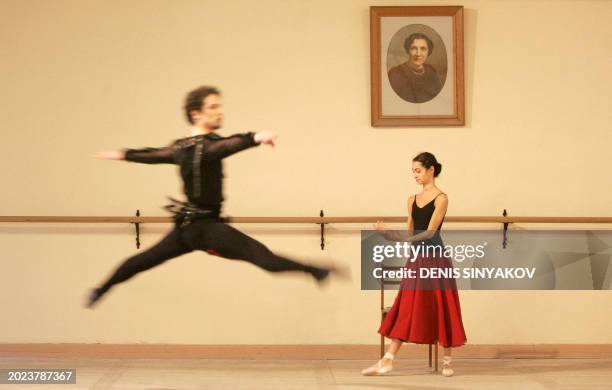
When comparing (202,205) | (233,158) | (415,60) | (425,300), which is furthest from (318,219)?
(202,205)

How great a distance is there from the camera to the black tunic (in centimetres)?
315

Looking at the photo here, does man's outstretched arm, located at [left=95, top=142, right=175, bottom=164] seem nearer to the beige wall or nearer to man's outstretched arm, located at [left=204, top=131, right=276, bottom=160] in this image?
man's outstretched arm, located at [left=204, top=131, right=276, bottom=160]

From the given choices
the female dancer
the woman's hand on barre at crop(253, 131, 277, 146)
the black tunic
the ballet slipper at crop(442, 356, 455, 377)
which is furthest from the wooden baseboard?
the woman's hand on barre at crop(253, 131, 277, 146)

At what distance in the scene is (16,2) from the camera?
243 inches

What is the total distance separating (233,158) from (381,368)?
5.90ft

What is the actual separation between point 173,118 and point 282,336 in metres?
1.69

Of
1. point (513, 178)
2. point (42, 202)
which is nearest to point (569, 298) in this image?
point (513, 178)

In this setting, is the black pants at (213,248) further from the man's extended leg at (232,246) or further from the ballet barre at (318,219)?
Answer: the ballet barre at (318,219)

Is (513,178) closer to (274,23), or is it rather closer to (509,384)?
(509,384)

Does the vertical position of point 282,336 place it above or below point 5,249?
below

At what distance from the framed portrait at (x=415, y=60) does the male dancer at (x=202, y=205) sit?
2.98 meters

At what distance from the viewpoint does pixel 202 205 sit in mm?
3205

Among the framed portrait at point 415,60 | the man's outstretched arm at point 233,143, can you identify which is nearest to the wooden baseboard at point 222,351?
the framed portrait at point 415,60

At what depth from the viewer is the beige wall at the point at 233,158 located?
6.13 meters
